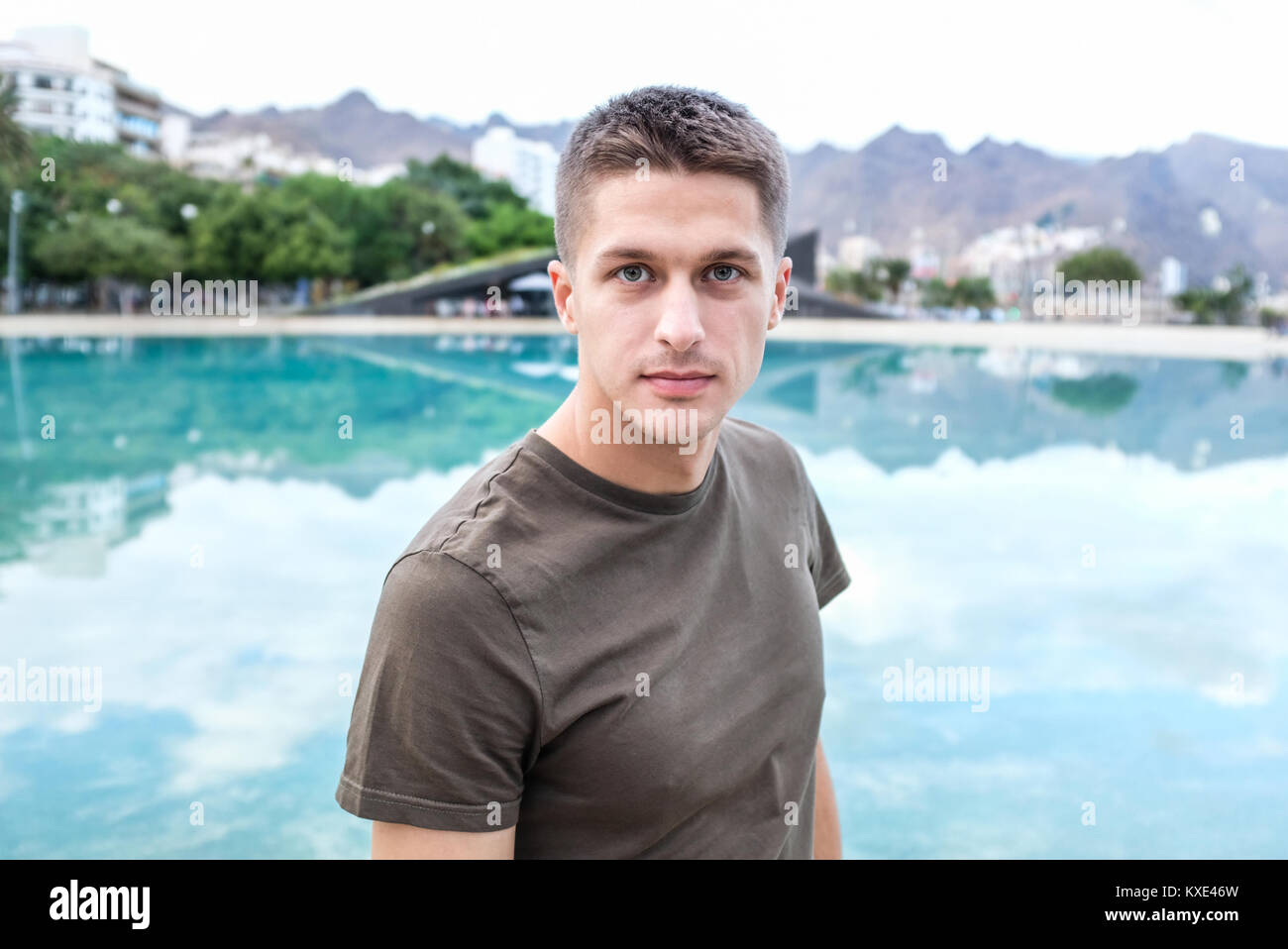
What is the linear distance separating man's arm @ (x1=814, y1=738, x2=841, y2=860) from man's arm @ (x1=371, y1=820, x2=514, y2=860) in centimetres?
61

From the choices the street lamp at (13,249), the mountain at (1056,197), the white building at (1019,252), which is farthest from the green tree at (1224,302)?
the mountain at (1056,197)

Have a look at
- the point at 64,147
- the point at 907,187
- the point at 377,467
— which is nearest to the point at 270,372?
the point at 377,467

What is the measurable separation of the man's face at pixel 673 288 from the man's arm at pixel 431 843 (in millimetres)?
412

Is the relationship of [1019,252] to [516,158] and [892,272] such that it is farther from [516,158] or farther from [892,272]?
[516,158]

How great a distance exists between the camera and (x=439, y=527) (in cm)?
94

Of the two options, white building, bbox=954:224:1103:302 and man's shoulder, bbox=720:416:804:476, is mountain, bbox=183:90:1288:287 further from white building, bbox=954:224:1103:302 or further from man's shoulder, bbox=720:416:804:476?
man's shoulder, bbox=720:416:804:476

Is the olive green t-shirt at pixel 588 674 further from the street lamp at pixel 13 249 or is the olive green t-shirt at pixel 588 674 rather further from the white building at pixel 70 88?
the white building at pixel 70 88

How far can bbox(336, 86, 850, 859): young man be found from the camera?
89 cm

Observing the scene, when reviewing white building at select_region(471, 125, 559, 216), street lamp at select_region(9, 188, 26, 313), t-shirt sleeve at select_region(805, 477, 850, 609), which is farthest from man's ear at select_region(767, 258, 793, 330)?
white building at select_region(471, 125, 559, 216)

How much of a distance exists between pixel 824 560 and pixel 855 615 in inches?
167

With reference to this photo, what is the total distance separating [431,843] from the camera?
2.98 ft

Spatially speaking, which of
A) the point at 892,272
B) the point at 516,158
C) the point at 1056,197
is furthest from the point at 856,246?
the point at 892,272

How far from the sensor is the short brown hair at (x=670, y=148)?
960 millimetres
